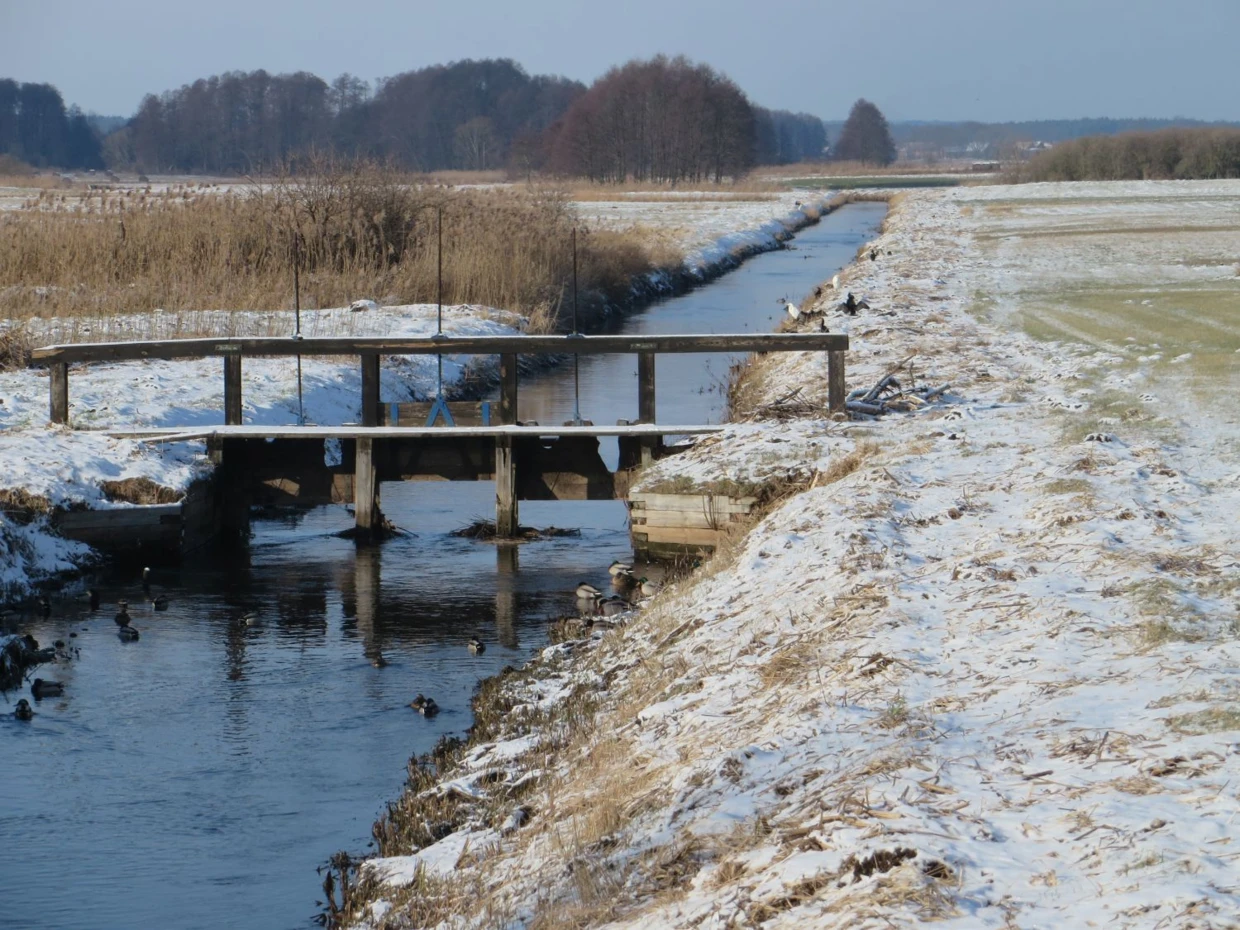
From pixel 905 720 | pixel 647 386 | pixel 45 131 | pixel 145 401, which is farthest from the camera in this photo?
pixel 45 131

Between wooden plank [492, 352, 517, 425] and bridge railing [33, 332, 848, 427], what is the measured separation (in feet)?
0.29

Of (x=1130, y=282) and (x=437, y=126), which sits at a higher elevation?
(x=437, y=126)

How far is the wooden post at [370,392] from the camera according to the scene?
1595 centimetres

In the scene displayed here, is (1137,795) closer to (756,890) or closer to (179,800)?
(756,890)

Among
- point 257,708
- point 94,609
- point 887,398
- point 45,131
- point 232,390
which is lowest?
point 257,708

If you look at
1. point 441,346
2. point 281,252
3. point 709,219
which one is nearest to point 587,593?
point 441,346

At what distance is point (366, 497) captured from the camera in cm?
1536

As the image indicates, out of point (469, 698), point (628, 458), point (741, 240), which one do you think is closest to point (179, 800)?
point (469, 698)

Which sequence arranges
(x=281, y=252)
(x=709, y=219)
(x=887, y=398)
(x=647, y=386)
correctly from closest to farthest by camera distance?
(x=647, y=386), (x=887, y=398), (x=281, y=252), (x=709, y=219)

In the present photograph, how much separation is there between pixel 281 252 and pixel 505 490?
12.9m

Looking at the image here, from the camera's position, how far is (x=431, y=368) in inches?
881

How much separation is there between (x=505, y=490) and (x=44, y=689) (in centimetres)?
587

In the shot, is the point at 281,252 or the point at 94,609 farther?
the point at 281,252

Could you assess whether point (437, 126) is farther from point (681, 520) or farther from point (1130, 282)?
point (681, 520)
